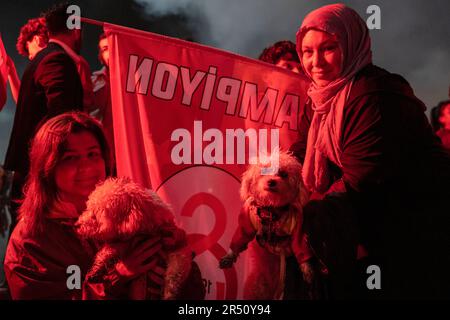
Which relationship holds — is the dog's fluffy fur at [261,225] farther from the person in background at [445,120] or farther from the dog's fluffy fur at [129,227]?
the person in background at [445,120]

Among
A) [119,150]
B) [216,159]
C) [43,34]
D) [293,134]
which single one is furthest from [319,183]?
[43,34]

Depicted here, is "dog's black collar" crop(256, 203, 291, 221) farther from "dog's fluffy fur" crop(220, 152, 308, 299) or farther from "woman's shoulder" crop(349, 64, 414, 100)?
"woman's shoulder" crop(349, 64, 414, 100)

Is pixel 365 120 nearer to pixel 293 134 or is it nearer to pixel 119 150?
pixel 293 134

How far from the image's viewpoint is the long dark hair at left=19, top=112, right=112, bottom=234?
A: 2820 mm

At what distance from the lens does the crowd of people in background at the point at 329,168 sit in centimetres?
268

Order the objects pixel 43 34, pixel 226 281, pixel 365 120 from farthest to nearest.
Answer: pixel 43 34, pixel 226 281, pixel 365 120

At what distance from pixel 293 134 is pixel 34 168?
4.12 feet

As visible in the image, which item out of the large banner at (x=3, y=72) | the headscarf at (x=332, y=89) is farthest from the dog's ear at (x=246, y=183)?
the large banner at (x=3, y=72)

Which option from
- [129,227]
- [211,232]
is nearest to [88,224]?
[129,227]

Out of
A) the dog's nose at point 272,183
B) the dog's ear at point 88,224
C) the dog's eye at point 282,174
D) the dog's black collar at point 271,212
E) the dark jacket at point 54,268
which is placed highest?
the dog's eye at point 282,174

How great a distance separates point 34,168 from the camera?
2.85 meters

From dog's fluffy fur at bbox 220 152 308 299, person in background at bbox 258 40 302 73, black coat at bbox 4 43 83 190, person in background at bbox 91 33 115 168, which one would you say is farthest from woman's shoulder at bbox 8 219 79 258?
person in background at bbox 258 40 302 73

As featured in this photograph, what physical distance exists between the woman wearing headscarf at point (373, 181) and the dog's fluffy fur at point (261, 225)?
8 centimetres

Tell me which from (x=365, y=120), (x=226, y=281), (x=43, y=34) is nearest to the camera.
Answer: (x=365, y=120)
